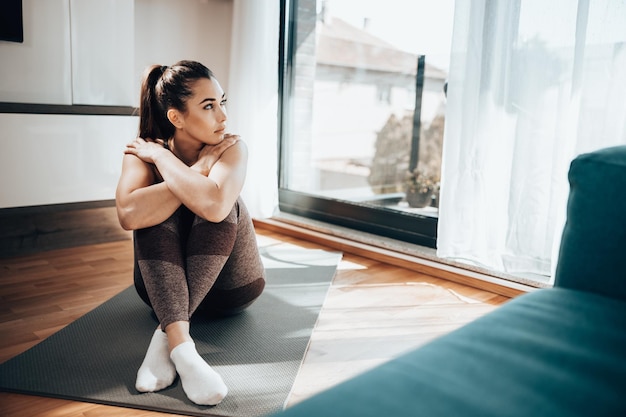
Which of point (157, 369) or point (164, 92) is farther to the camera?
point (164, 92)

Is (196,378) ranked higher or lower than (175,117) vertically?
lower

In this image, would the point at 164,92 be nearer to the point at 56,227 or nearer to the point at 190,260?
the point at 190,260

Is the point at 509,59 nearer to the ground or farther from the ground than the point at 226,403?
farther from the ground

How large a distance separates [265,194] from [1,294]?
56.0 inches

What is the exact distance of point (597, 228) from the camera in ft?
3.05

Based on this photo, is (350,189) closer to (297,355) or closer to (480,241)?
(480,241)

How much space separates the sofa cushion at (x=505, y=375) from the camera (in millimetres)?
553

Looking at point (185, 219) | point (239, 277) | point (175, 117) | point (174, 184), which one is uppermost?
point (175, 117)

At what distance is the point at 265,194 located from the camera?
10.2 ft

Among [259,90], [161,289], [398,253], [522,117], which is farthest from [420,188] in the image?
[161,289]

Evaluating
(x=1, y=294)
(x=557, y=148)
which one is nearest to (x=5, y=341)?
(x=1, y=294)

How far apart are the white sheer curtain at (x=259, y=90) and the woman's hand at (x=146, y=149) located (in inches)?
53.8

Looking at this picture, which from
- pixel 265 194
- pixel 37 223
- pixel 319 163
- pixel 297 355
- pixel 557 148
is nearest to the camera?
pixel 297 355

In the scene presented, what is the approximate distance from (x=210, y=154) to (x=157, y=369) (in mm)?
633
